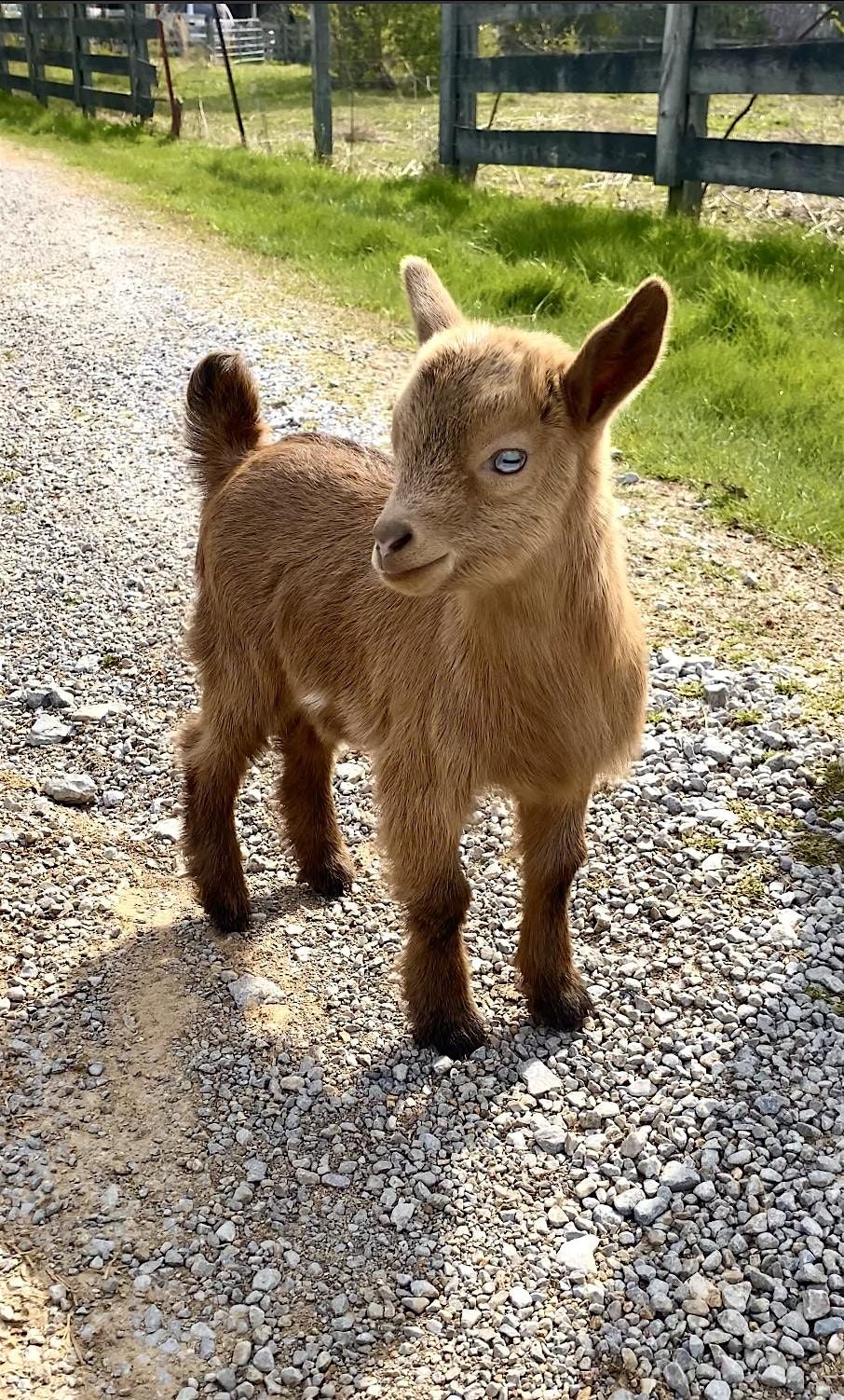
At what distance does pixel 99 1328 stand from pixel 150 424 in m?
5.82

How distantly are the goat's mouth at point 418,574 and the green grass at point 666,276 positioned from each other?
11.7 ft

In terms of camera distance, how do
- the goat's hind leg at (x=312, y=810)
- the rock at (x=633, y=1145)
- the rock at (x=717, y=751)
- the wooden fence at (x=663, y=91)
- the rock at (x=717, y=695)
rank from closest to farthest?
the rock at (x=633, y=1145) → the goat's hind leg at (x=312, y=810) → the rock at (x=717, y=751) → the rock at (x=717, y=695) → the wooden fence at (x=663, y=91)

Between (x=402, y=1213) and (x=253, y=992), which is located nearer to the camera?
(x=402, y=1213)

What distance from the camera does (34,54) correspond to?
22250 mm

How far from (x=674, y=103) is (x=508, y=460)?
27.1 feet

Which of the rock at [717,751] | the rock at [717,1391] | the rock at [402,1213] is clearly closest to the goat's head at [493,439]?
the rock at [402,1213]

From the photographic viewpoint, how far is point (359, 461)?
3588mm

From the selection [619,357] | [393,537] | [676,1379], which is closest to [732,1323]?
[676,1379]

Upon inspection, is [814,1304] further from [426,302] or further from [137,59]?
[137,59]

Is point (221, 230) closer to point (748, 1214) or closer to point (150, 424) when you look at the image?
point (150, 424)

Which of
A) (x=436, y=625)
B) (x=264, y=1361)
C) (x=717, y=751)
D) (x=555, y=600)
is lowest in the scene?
(x=264, y=1361)

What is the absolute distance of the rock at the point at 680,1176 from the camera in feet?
9.53

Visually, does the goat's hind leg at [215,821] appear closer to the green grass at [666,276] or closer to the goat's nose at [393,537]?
the goat's nose at [393,537]

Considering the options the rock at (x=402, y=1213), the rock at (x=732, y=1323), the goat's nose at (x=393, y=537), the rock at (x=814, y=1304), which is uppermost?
the goat's nose at (x=393, y=537)
